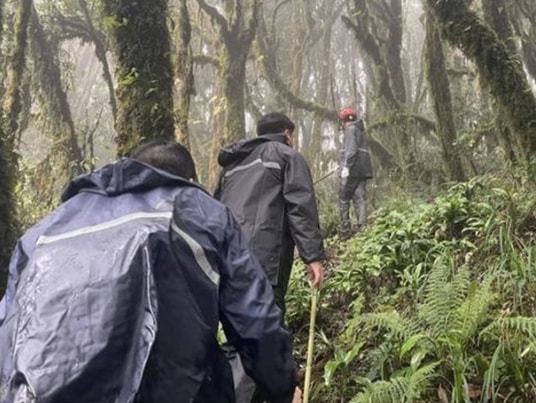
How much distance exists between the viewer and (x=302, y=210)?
14.5ft

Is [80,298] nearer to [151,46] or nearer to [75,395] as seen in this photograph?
[75,395]

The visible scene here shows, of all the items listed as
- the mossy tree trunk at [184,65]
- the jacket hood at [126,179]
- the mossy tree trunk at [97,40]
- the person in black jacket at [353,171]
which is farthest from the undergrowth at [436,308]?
the mossy tree trunk at [97,40]

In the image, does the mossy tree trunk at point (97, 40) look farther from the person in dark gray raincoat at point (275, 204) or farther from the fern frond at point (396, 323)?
the fern frond at point (396, 323)

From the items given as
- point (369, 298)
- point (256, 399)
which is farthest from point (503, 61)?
point (256, 399)

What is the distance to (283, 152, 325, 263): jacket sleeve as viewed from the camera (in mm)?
4382

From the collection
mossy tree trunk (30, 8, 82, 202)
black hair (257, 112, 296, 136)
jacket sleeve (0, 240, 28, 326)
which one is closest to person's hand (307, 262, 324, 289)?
black hair (257, 112, 296, 136)

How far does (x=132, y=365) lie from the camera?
205 cm

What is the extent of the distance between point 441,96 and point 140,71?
7.41 meters

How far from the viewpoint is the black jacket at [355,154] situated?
407 inches

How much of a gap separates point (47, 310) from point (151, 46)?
11.5ft

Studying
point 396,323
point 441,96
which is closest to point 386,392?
point 396,323

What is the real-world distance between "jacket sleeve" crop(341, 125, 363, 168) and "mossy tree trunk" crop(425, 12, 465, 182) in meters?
1.53

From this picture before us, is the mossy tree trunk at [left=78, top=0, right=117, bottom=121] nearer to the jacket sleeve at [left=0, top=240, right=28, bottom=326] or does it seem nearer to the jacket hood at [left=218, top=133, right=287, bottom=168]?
the jacket hood at [left=218, top=133, right=287, bottom=168]

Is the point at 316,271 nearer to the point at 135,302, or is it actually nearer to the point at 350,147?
the point at 135,302
